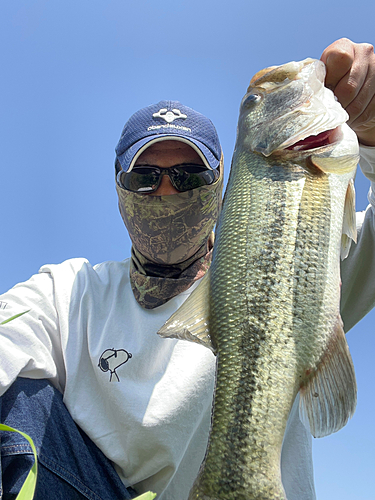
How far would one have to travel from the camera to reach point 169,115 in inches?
142

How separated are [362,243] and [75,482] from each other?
2510mm

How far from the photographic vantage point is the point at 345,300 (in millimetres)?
3260

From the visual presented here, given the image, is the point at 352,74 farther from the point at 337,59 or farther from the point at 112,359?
the point at 112,359

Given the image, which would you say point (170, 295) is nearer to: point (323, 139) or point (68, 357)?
point (68, 357)

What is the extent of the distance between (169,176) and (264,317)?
1.84 meters

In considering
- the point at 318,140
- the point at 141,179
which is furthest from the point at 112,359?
the point at 318,140

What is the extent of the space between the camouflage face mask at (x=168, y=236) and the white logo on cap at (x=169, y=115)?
674 millimetres

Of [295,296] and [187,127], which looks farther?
[187,127]

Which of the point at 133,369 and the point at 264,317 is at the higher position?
the point at 264,317

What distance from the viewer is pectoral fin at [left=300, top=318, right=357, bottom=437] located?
5.19 ft

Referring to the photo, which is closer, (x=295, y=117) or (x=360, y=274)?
(x=295, y=117)

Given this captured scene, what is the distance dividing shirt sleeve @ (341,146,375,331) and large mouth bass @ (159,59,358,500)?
4.06ft

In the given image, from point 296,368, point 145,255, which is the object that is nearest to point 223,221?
point 296,368

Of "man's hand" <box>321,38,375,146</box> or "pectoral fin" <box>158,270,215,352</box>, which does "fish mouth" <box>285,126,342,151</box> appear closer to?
"man's hand" <box>321,38,375,146</box>
